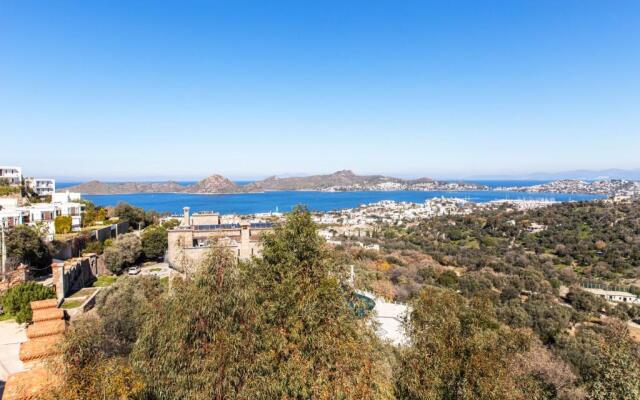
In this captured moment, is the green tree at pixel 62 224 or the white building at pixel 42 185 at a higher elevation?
the white building at pixel 42 185

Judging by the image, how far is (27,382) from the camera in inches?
167

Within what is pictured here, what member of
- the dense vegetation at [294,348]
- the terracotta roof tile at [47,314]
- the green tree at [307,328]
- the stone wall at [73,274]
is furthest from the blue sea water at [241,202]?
the terracotta roof tile at [47,314]

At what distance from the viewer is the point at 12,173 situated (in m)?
46.3

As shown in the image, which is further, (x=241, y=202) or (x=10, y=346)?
(x=241, y=202)

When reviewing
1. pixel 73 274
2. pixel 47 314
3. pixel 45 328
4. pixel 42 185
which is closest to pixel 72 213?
pixel 73 274

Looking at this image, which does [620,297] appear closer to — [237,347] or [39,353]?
[237,347]

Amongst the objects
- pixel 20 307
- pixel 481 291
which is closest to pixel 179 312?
pixel 20 307

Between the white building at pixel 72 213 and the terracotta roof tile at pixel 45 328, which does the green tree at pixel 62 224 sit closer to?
the white building at pixel 72 213

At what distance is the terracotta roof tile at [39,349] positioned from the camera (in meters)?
4.65

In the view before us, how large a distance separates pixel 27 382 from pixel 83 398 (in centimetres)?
81

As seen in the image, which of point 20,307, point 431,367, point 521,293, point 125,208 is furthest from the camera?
point 125,208

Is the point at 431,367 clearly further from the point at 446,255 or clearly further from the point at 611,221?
the point at 611,221

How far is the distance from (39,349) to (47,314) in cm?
71

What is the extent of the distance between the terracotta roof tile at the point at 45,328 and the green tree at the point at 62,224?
2831cm
